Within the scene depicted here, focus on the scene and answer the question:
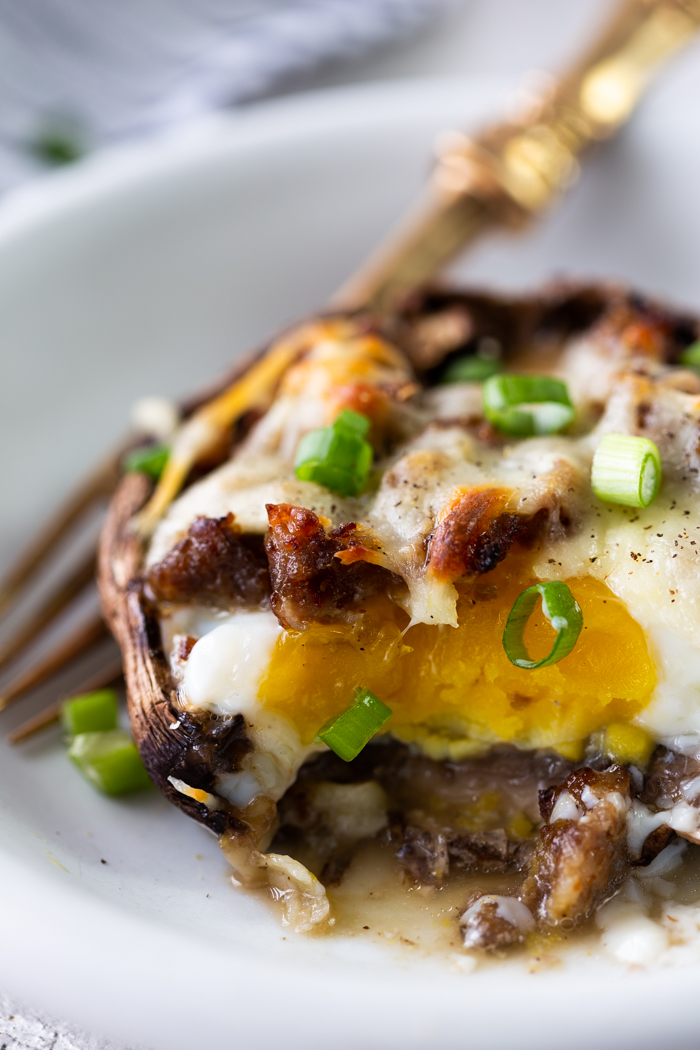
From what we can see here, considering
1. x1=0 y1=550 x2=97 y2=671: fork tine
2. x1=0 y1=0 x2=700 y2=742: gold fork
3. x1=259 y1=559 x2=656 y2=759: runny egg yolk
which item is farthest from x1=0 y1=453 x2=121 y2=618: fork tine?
x1=259 y1=559 x2=656 y2=759: runny egg yolk

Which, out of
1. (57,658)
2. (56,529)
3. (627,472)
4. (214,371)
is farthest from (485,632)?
(214,371)

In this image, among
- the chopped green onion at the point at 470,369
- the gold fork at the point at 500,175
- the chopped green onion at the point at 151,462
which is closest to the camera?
the chopped green onion at the point at 151,462

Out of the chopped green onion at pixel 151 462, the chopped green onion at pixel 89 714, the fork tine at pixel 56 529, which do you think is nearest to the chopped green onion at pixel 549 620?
the chopped green onion at pixel 89 714

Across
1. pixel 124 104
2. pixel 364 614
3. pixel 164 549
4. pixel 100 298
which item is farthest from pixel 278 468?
pixel 124 104

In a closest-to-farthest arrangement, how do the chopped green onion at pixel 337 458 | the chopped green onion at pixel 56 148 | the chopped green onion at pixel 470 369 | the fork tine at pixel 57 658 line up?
1. the chopped green onion at pixel 337 458
2. the fork tine at pixel 57 658
3. the chopped green onion at pixel 470 369
4. the chopped green onion at pixel 56 148

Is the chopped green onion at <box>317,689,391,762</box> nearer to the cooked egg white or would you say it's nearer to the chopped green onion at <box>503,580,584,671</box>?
the cooked egg white

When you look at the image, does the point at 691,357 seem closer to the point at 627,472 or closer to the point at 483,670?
the point at 627,472

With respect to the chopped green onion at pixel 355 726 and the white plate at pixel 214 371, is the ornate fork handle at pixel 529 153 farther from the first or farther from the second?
the chopped green onion at pixel 355 726
